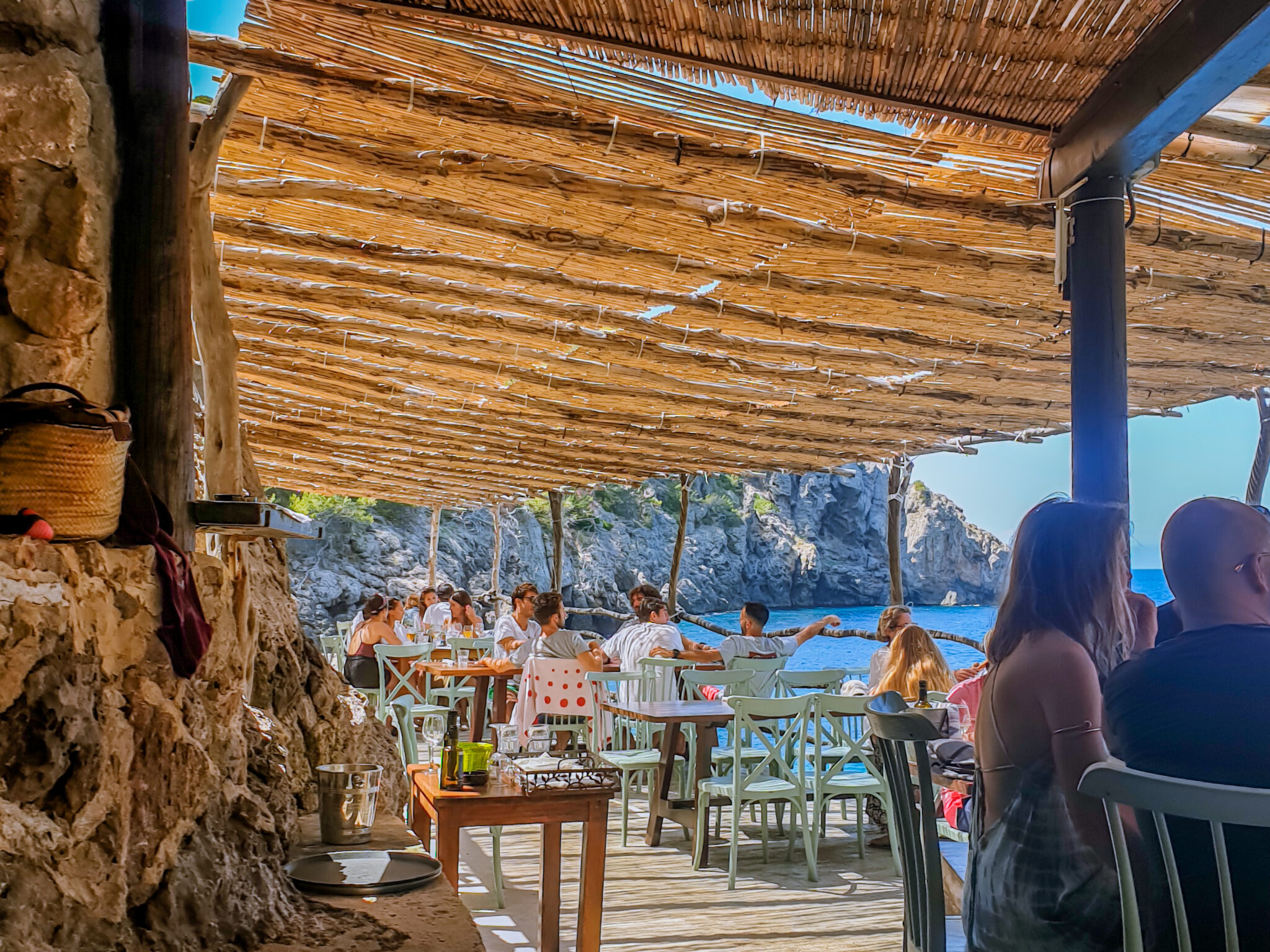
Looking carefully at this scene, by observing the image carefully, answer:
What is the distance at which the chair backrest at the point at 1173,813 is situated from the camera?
1541 millimetres

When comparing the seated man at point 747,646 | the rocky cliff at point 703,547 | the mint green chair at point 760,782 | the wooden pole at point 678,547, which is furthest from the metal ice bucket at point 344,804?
the rocky cliff at point 703,547

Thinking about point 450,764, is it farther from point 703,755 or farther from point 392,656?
point 392,656

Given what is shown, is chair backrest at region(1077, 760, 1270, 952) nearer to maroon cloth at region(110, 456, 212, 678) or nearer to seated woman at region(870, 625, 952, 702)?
maroon cloth at region(110, 456, 212, 678)

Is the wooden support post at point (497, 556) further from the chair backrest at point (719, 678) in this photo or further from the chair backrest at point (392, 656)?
the chair backrest at point (719, 678)

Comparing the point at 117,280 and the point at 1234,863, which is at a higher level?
the point at 117,280

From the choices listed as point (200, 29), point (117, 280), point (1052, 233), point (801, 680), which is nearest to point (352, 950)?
point (117, 280)

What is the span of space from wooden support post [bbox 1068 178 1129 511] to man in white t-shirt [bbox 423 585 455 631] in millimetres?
9719

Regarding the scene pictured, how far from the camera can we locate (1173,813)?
1.60 meters

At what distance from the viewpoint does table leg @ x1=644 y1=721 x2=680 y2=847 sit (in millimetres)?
6039

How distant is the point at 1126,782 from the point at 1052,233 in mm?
2413

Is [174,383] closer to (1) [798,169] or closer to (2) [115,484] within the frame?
(2) [115,484]

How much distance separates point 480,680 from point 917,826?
5.70m

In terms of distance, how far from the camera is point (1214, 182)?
3184 millimetres

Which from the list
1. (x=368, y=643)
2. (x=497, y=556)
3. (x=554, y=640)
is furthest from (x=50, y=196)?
(x=497, y=556)
